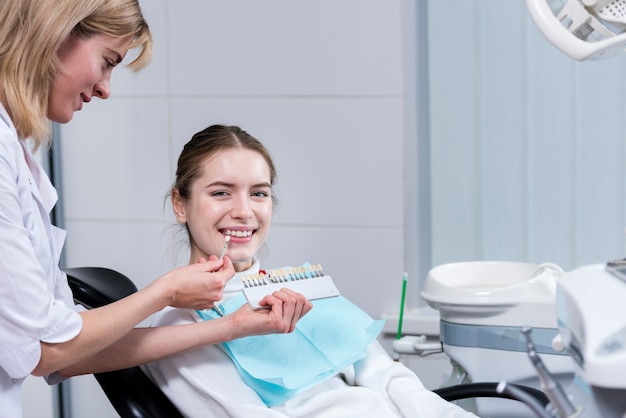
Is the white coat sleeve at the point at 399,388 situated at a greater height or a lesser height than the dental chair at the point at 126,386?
lesser

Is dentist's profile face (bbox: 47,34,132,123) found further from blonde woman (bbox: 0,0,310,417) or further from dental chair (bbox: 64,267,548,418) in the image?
dental chair (bbox: 64,267,548,418)

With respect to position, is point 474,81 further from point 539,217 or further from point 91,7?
point 91,7

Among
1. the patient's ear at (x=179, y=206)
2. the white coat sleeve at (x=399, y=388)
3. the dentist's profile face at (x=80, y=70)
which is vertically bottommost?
the white coat sleeve at (x=399, y=388)

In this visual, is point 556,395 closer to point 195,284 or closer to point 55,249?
point 195,284

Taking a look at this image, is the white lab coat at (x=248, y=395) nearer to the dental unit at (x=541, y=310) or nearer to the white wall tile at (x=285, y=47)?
the dental unit at (x=541, y=310)

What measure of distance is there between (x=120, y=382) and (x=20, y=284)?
35cm

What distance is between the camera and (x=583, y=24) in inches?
62.5

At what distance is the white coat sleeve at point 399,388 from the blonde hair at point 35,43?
2.57 ft

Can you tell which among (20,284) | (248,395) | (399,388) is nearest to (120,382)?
(248,395)

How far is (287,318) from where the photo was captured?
1.46m

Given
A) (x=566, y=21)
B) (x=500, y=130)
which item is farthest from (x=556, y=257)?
(x=566, y=21)

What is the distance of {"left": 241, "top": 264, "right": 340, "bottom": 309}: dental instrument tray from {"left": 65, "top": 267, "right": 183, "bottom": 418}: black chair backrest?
24 centimetres

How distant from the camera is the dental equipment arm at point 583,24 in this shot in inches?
60.8

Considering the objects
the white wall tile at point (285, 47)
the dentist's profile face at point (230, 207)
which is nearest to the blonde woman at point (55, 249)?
the dentist's profile face at point (230, 207)
